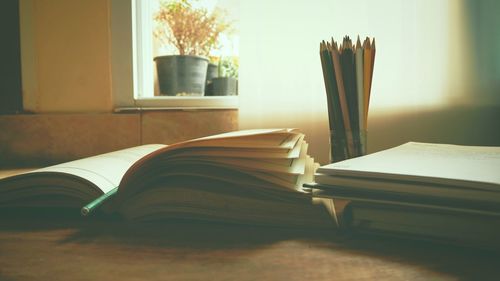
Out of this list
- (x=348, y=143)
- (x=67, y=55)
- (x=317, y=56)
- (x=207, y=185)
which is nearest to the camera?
(x=207, y=185)

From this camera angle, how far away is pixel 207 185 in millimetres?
510

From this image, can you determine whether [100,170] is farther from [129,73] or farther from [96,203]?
[129,73]

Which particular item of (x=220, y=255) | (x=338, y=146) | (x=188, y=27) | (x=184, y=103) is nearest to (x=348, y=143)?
(x=338, y=146)

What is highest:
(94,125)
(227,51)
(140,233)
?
(227,51)

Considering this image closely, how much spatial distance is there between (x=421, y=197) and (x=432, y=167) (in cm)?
6

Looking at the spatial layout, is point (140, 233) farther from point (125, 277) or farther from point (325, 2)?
point (325, 2)

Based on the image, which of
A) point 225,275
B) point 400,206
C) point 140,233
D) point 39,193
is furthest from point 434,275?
point 39,193

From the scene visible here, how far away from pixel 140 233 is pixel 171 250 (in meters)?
0.08

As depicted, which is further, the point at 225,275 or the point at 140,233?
the point at 140,233

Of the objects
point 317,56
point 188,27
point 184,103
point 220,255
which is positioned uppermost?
point 188,27

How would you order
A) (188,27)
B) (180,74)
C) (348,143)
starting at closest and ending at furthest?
(348,143) < (180,74) < (188,27)

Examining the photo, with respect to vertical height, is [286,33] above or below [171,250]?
above

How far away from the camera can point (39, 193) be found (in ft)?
1.80

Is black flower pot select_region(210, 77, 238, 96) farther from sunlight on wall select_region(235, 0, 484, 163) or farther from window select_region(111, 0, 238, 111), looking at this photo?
sunlight on wall select_region(235, 0, 484, 163)
